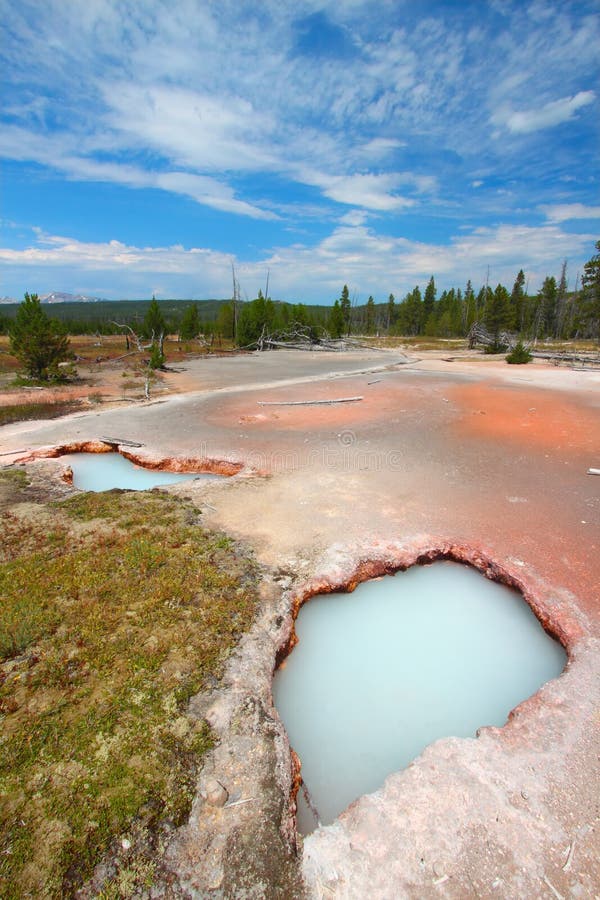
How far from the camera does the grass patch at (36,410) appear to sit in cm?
1309

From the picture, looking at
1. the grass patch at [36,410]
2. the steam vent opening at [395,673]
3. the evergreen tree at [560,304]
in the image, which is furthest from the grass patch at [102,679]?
the evergreen tree at [560,304]

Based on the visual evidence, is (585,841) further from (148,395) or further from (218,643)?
(148,395)

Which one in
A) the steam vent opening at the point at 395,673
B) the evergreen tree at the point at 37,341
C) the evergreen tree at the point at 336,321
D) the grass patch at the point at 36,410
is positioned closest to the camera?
the steam vent opening at the point at 395,673

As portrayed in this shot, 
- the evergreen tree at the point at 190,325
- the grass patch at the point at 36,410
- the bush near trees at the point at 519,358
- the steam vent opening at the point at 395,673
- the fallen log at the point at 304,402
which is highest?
the evergreen tree at the point at 190,325

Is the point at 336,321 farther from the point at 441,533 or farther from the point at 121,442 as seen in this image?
the point at 441,533

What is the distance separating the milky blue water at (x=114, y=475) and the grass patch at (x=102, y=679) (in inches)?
93.8

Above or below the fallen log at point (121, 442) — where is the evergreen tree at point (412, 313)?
above

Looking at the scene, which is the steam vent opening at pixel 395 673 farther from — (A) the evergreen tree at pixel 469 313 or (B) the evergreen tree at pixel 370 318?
(B) the evergreen tree at pixel 370 318

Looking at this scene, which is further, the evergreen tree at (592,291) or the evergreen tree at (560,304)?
the evergreen tree at (560,304)

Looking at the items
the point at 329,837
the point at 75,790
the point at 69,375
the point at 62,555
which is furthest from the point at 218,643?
the point at 69,375

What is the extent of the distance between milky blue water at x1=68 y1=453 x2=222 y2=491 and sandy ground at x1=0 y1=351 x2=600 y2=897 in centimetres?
55

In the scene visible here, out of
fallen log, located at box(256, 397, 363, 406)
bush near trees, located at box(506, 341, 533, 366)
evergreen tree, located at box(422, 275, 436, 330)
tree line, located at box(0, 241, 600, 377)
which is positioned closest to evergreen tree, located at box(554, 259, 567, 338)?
tree line, located at box(0, 241, 600, 377)

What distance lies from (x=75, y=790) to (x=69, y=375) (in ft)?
75.0

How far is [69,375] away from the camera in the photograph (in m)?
22.0
